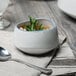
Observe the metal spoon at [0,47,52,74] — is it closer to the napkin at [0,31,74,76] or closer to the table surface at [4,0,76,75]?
the napkin at [0,31,74,76]

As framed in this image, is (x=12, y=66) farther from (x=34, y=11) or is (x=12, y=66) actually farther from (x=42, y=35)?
(x=34, y=11)

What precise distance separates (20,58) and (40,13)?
1.29 ft

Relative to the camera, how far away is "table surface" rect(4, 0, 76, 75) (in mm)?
853

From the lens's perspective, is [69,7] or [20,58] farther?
[69,7]

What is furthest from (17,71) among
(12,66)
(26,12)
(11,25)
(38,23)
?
(26,12)

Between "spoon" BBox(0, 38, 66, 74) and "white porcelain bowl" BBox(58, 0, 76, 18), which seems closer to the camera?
"spoon" BBox(0, 38, 66, 74)

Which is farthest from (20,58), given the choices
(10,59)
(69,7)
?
(69,7)

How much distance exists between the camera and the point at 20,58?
620 millimetres

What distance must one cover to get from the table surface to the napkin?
110 millimetres

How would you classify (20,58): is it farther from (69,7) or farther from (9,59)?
(69,7)

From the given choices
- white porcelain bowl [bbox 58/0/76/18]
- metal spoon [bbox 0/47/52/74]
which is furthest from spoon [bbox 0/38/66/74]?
white porcelain bowl [bbox 58/0/76/18]

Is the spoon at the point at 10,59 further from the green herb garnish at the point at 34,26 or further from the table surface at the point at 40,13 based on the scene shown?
the table surface at the point at 40,13

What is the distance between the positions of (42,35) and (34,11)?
16.0 inches

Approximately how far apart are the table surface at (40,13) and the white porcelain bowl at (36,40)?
0.15m
